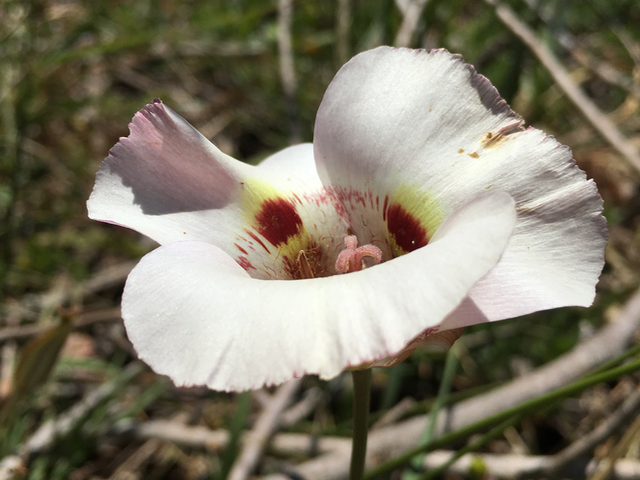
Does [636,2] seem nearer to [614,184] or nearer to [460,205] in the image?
[614,184]

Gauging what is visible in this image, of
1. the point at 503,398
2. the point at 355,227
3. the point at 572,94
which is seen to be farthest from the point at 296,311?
the point at 572,94

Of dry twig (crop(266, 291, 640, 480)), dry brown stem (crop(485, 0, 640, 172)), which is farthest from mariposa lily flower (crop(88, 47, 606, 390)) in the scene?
dry brown stem (crop(485, 0, 640, 172))

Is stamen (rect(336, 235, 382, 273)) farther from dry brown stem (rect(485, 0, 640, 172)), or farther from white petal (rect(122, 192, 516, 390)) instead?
dry brown stem (rect(485, 0, 640, 172))

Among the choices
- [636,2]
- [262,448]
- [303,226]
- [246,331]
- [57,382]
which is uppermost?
[636,2]

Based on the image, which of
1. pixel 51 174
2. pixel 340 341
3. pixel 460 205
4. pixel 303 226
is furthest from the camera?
pixel 51 174

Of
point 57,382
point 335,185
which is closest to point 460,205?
point 335,185

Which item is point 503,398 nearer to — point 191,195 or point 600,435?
point 600,435
